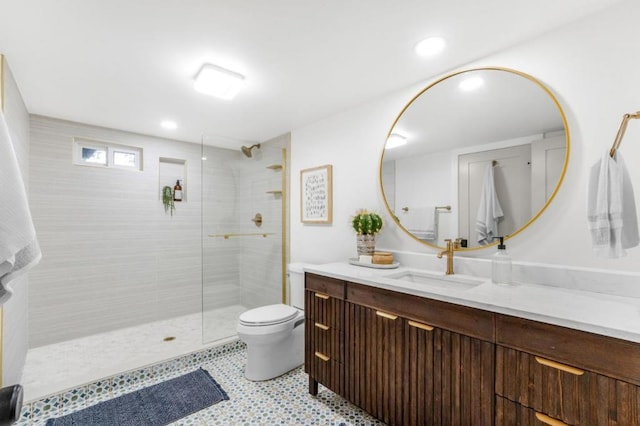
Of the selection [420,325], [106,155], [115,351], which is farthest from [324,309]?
[106,155]

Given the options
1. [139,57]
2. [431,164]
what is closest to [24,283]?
[139,57]

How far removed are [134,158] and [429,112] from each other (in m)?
3.26

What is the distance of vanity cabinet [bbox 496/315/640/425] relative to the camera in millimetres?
968

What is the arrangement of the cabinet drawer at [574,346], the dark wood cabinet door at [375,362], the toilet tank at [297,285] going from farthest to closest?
the toilet tank at [297,285], the dark wood cabinet door at [375,362], the cabinet drawer at [574,346]

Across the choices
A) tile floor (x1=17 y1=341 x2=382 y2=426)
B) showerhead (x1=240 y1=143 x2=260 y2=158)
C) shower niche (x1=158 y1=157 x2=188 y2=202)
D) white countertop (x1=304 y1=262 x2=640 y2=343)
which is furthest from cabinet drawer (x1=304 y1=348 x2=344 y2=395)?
→ shower niche (x1=158 y1=157 x2=188 y2=202)

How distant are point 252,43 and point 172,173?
2.53 metres

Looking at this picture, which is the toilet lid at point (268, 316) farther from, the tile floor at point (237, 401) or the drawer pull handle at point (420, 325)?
the drawer pull handle at point (420, 325)

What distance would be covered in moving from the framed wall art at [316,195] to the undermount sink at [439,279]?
3.31ft

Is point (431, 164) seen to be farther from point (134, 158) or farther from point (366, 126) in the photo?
point (134, 158)

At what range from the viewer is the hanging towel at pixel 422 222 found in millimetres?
2064

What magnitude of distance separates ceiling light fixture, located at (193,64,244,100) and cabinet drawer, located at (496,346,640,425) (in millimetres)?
2188

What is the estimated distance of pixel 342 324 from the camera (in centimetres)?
188

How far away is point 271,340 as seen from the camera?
90.4 inches

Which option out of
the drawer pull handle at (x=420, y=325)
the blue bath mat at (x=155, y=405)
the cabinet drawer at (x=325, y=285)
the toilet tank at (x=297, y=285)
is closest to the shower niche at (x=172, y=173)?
the toilet tank at (x=297, y=285)
